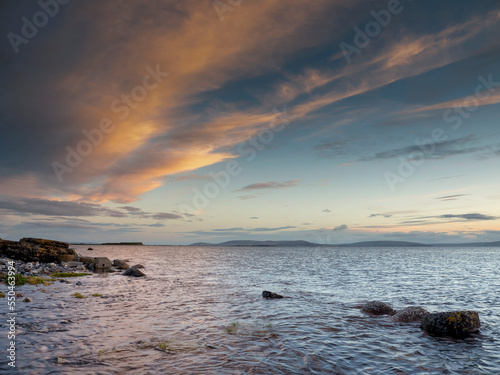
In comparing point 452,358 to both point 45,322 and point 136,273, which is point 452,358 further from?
point 136,273

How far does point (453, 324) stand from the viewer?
1446 cm

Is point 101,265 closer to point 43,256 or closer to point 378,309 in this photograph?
point 43,256

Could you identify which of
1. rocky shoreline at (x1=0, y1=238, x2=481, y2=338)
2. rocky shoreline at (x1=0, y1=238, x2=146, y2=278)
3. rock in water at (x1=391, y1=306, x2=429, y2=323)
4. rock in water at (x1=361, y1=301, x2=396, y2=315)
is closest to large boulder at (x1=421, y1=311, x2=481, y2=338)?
rocky shoreline at (x1=0, y1=238, x2=481, y2=338)

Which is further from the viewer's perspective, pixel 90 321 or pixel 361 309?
pixel 361 309

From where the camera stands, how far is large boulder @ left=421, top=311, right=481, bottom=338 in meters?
14.4

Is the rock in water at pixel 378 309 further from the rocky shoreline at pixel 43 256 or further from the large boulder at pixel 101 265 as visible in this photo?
the large boulder at pixel 101 265

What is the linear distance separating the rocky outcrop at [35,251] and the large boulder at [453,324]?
54.2 m

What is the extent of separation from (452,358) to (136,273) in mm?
37049

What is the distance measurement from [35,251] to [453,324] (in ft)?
181

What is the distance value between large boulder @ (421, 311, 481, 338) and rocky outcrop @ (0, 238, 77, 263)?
5423 centimetres

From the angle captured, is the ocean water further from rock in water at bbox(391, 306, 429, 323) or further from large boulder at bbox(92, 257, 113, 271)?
large boulder at bbox(92, 257, 113, 271)

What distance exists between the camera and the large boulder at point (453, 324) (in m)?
14.4

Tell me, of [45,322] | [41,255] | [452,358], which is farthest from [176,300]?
[41,255]

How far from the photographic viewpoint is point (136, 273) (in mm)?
40188
